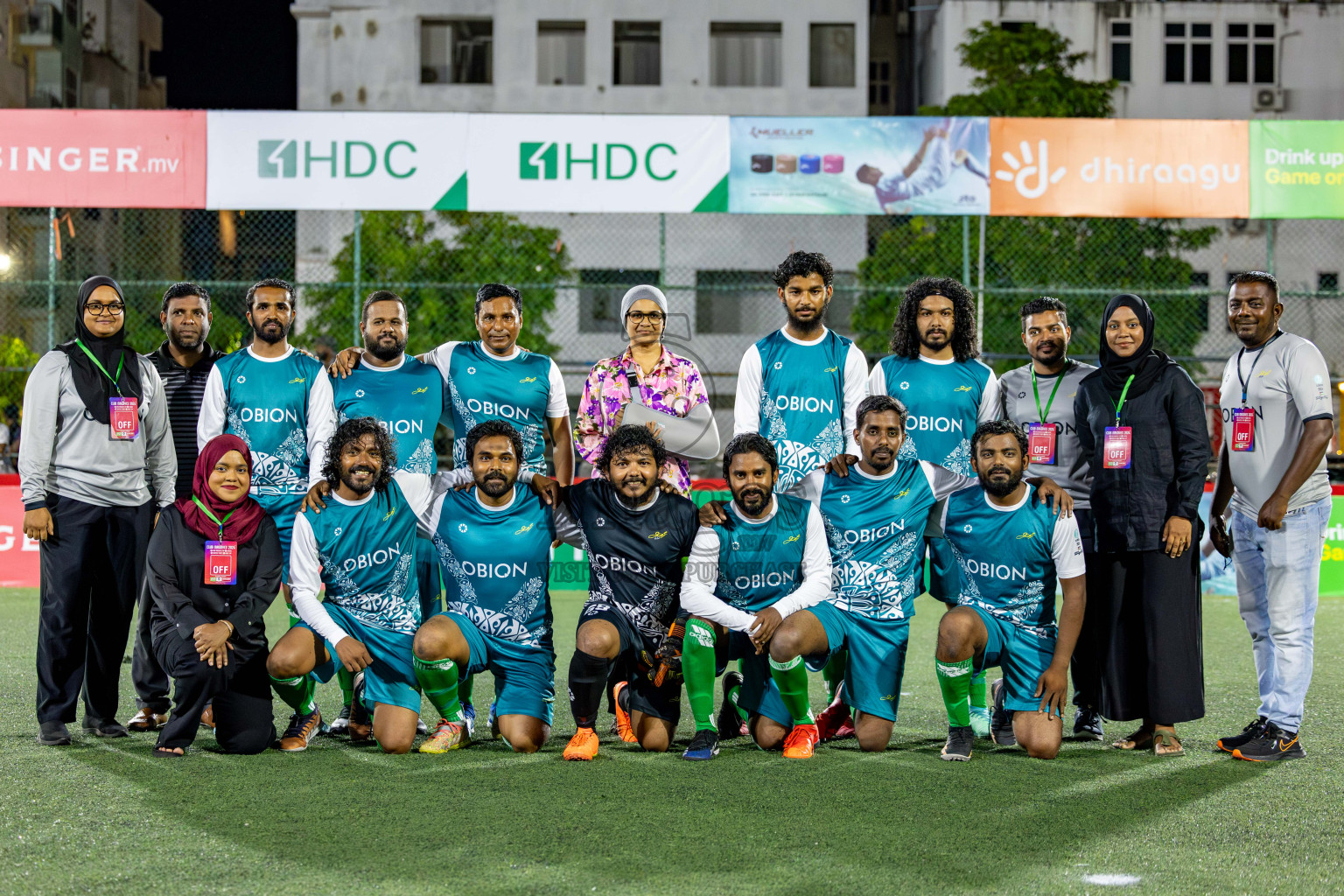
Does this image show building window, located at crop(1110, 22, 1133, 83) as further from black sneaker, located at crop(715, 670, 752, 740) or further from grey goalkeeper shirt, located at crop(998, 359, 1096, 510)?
black sneaker, located at crop(715, 670, 752, 740)

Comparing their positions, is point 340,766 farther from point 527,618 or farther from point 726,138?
point 726,138

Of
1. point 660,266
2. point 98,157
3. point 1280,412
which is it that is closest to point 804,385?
point 1280,412

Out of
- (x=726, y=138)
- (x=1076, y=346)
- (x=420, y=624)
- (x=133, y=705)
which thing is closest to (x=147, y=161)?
(x=726, y=138)

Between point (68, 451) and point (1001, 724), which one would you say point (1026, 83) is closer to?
point (1001, 724)

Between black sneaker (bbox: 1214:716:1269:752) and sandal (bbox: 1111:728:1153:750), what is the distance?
0.26 m

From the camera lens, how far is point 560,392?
568cm

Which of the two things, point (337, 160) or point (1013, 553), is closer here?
point (1013, 553)

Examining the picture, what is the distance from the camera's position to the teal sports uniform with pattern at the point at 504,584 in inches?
201

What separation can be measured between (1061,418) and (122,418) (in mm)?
3785

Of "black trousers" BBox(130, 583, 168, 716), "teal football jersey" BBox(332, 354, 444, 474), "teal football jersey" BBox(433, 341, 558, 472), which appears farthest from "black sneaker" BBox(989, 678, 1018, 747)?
"black trousers" BBox(130, 583, 168, 716)

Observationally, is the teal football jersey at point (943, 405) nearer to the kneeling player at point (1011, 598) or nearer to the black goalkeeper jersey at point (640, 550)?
the kneeling player at point (1011, 598)

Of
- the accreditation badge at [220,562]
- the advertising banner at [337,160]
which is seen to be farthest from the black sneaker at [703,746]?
the advertising banner at [337,160]

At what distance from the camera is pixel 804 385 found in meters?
5.45

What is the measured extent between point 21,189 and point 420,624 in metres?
8.58
